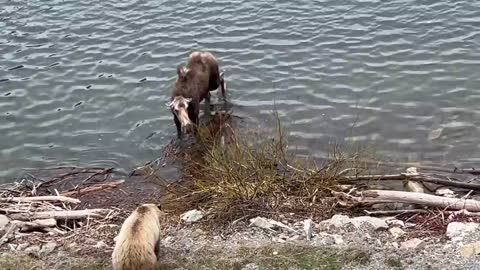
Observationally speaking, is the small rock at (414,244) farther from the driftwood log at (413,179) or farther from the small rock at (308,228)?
the driftwood log at (413,179)

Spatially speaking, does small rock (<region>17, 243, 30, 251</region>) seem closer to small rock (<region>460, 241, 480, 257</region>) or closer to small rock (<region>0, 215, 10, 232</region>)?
small rock (<region>0, 215, 10, 232</region>)

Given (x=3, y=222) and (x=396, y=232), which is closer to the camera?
(x=396, y=232)

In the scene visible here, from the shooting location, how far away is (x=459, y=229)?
741cm

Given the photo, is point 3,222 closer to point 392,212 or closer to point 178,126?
point 178,126

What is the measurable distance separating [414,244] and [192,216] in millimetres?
2691

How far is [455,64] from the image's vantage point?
13195 millimetres

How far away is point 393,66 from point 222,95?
335 centimetres

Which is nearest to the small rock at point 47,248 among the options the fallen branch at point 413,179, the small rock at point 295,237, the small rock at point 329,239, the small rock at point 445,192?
the small rock at point 295,237

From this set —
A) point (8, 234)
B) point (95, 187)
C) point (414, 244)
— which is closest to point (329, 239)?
point (414, 244)

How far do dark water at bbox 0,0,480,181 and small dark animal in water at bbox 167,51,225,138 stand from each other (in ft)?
1.70

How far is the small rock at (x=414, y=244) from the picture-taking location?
713cm

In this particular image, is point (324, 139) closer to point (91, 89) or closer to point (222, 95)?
point (222, 95)

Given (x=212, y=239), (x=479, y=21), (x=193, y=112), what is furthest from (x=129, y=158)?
(x=479, y=21)

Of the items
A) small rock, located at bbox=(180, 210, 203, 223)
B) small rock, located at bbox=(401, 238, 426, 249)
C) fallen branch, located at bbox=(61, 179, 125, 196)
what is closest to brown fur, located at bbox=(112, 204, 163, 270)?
small rock, located at bbox=(180, 210, 203, 223)
